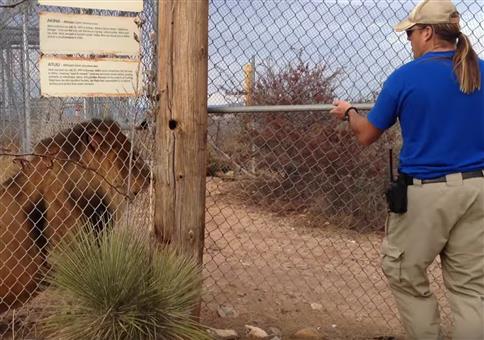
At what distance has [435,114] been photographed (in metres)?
3.31

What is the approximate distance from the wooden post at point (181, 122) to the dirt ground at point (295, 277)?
44.0 inches

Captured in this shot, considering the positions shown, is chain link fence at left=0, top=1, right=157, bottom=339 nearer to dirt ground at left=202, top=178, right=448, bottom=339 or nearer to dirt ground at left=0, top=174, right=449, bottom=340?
dirt ground at left=0, top=174, right=449, bottom=340

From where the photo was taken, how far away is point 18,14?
454cm

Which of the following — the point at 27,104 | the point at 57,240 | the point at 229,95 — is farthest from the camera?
the point at 229,95

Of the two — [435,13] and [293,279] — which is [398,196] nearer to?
[435,13]

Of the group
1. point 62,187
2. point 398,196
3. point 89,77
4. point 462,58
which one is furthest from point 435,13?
point 62,187

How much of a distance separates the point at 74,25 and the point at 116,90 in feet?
1.35

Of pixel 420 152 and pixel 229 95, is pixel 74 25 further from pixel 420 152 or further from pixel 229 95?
pixel 229 95

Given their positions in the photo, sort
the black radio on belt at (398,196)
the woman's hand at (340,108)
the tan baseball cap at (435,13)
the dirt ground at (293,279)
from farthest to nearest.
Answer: the dirt ground at (293,279) < the woman's hand at (340,108) < the black radio on belt at (398,196) < the tan baseball cap at (435,13)

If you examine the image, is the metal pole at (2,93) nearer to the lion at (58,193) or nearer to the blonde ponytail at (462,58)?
the lion at (58,193)

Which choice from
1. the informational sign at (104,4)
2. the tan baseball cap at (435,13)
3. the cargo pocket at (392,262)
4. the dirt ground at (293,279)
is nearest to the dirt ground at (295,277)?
the dirt ground at (293,279)

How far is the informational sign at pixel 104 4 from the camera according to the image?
331cm

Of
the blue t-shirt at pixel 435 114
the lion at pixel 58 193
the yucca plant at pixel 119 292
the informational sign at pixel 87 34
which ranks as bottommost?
the yucca plant at pixel 119 292

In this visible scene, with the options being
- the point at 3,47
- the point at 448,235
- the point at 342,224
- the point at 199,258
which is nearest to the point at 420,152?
the point at 448,235
